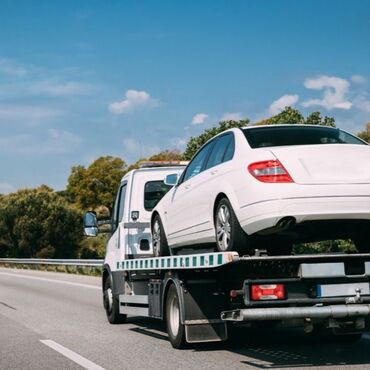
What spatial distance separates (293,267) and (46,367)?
110 inches

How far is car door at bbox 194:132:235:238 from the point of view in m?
8.27

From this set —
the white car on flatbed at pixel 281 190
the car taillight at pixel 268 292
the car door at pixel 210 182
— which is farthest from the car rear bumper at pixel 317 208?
the car door at pixel 210 182

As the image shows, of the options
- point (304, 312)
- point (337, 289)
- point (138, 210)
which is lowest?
point (304, 312)

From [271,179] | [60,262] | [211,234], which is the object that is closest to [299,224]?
[271,179]

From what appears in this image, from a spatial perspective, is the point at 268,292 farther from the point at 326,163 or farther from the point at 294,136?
the point at 294,136

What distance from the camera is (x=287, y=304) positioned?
7512mm

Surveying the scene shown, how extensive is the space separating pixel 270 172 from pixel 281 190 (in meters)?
0.26

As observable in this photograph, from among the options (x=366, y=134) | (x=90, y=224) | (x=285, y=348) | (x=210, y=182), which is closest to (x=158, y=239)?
(x=90, y=224)

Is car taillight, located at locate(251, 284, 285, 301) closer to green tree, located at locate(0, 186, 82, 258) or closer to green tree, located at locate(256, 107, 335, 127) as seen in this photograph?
green tree, located at locate(256, 107, 335, 127)

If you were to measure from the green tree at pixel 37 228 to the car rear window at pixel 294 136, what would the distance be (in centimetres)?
6138

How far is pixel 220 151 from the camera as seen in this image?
8688 mm

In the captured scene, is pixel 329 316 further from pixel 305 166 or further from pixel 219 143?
pixel 219 143

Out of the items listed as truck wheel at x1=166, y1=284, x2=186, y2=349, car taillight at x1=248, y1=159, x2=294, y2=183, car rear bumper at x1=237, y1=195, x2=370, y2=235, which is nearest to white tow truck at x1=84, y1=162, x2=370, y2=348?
truck wheel at x1=166, y1=284, x2=186, y2=349

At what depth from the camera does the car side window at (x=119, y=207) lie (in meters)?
12.3
